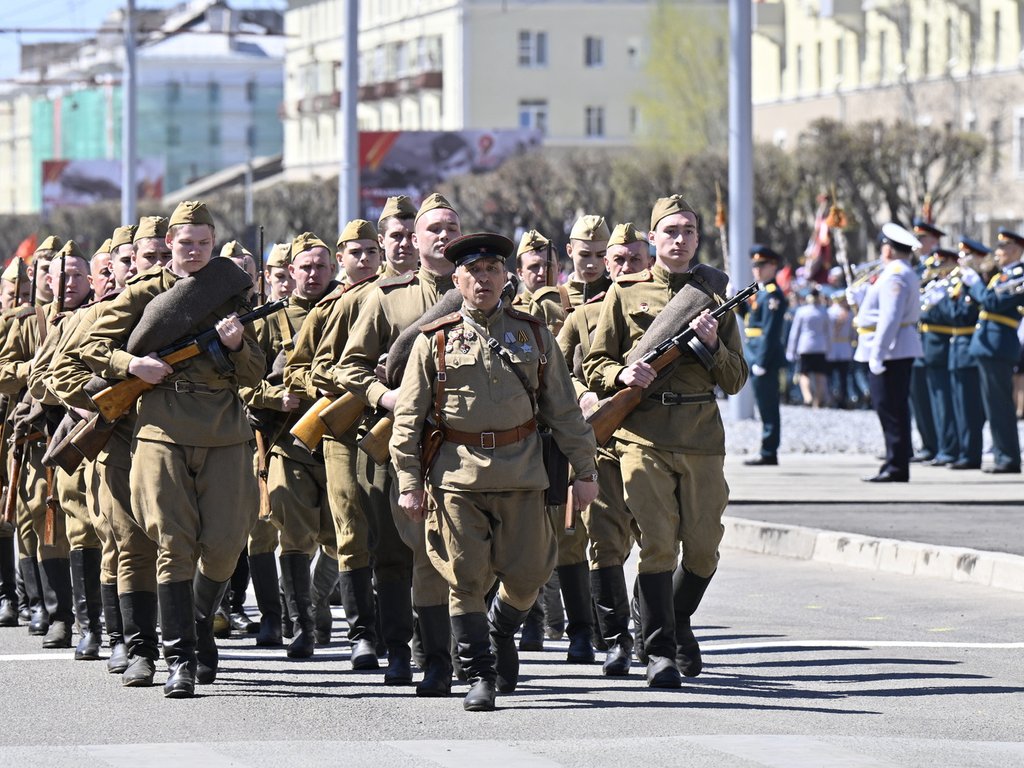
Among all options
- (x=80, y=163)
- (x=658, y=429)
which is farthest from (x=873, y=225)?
(x=80, y=163)

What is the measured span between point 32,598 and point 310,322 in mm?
2711

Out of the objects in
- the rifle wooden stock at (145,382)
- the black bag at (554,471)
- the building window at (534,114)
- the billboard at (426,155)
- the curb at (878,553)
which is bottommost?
the curb at (878,553)

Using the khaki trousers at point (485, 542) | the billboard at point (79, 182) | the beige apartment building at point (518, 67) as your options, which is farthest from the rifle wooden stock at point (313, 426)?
the billboard at point (79, 182)

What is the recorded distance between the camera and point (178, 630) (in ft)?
34.8

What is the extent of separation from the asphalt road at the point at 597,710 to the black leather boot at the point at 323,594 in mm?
138

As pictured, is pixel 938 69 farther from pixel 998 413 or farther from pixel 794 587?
pixel 794 587

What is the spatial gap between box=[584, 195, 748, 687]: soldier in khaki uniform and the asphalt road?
0.34 metres

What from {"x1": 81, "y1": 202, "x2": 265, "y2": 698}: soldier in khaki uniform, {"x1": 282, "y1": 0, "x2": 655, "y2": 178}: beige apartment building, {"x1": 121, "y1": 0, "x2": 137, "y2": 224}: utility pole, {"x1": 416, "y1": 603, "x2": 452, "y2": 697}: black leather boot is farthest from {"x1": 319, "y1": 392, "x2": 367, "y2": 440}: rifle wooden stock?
{"x1": 282, "y1": 0, "x2": 655, "y2": 178}: beige apartment building

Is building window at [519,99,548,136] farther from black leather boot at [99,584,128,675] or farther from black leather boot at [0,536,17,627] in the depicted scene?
black leather boot at [99,584,128,675]

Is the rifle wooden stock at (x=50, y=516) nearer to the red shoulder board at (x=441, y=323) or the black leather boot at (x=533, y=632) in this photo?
the black leather boot at (x=533, y=632)

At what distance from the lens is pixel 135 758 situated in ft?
29.2

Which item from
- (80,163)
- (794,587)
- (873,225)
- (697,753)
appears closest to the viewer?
(697,753)

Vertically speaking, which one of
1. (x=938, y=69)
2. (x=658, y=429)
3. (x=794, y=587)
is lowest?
(x=794, y=587)

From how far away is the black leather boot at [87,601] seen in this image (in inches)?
471
